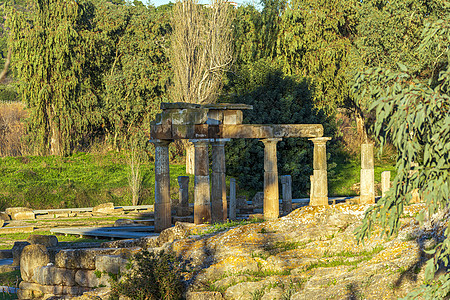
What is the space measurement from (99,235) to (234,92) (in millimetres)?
18432

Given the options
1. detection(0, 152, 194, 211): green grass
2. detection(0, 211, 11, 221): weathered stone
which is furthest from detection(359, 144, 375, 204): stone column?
detection(0, 211, 11, 221): weathered stone

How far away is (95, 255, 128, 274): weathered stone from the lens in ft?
A: 53.5

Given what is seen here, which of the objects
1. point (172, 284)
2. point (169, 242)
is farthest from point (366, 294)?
point (169, 242)

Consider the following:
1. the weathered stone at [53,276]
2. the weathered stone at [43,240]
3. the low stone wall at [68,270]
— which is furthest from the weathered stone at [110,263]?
the weathered stone at [43,240]

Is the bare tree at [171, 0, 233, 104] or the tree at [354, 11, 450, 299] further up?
the bare tree at [171, 0, 233, 104]

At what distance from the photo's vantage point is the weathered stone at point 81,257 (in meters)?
17.1

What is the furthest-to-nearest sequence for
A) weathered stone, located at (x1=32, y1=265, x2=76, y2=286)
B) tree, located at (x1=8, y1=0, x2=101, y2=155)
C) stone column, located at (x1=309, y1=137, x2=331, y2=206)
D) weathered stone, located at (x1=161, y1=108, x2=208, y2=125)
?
tree, located at (x1=8, y1=0, x2=101, y2=155) → stone column, located at (x1=309, y1=137, x2=331, y2=206) → weathered stone, located at (x1=161, y1=108, x2=208, y2=125) → weathered stone, located at (x1=32, y1=265, x2=76, y2=286)

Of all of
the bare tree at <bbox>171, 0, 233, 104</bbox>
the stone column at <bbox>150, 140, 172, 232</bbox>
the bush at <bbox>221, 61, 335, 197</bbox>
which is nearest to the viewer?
the stone column at <bbox>150, 140, 172, 232</bbox>

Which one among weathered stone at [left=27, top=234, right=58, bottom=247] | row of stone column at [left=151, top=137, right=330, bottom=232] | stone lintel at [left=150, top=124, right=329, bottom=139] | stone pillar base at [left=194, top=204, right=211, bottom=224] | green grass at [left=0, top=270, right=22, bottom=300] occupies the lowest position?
green grass at [left=0, top=270, right=22, bottom=300]

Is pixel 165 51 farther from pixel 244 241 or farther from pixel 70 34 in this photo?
pixel 244 241

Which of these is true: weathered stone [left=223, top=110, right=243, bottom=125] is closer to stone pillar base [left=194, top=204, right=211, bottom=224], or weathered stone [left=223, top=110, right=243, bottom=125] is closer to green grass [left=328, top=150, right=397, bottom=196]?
stone pillar base [left=194, top=204, right=211, bottom=224]

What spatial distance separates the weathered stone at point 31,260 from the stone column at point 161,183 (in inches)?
245

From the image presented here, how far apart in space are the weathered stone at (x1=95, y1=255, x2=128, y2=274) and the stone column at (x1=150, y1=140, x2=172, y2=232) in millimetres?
6961

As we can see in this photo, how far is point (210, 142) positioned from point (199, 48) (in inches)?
711
